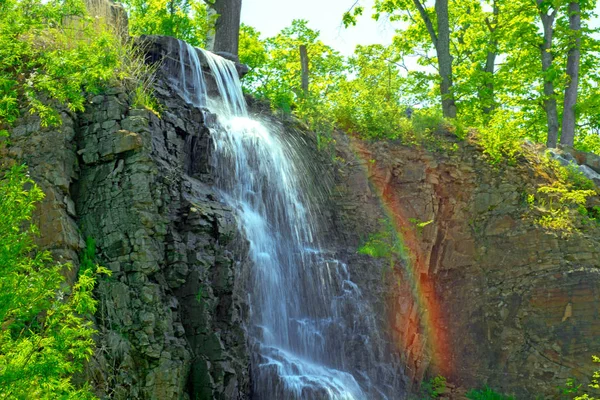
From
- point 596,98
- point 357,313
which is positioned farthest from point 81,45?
point 596,98

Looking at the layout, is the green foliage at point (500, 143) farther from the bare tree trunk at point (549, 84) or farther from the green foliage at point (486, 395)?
the green foliage at point (486, 395)

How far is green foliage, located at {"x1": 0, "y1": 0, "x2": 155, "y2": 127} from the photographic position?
871cm

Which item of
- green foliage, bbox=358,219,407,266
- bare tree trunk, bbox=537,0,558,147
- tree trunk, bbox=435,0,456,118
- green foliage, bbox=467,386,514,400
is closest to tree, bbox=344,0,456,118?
tree trunk, bbox=435,0,456,118

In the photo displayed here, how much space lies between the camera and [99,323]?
367 inches

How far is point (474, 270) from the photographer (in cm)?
1570

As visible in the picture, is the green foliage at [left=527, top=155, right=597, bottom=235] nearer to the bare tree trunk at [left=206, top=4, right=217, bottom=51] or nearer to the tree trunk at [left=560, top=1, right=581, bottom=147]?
the tree trunk at [left=560, top=1, right=581, bottom=147]

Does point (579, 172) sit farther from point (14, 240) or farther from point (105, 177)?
point (14, 240)

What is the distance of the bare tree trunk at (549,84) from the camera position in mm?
19844

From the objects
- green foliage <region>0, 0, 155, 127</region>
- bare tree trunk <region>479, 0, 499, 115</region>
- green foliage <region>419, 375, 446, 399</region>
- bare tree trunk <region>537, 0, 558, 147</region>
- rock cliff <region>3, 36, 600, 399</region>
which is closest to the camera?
green foliage <region>0, 0, 155, 127</region>

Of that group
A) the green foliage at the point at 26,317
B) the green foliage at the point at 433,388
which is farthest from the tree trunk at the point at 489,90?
the green foliage at the point at 26,317

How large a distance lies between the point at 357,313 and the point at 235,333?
3694 mm

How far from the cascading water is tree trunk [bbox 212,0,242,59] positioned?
11.4 feet

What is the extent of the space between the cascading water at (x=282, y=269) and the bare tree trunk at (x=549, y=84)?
850cm

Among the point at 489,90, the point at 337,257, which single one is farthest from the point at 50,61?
the point at 489,90
